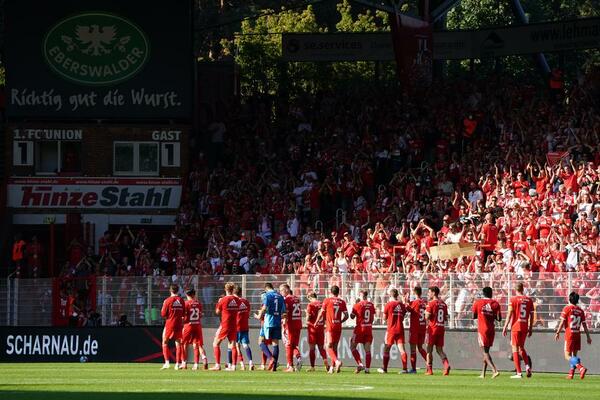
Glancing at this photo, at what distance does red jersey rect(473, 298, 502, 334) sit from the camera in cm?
2648

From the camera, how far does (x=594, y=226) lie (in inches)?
1209

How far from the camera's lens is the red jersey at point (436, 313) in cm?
2770

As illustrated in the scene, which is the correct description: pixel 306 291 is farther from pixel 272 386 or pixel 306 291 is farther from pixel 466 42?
pixel 466 42

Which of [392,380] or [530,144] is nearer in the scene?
[392,380]

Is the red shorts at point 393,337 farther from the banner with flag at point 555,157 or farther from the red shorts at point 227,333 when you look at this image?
the banner with flag at point 555,157

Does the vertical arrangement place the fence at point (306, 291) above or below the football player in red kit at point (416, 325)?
above

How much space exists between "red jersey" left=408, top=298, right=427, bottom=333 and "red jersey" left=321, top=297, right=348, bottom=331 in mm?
1454

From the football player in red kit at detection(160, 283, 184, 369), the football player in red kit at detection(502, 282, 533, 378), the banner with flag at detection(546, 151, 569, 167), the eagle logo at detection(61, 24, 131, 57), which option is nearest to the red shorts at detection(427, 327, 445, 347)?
the football player in red kit at detection(502, 282, 533, 378)

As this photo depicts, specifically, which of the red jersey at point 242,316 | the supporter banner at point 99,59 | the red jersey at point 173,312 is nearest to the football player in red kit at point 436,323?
the red jersey at point 242,316

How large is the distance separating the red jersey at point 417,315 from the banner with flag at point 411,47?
1292 centimetres

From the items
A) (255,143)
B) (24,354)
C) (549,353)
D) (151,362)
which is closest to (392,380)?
(549,353)

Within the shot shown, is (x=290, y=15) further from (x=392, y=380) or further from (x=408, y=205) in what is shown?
(x=392, y=380)

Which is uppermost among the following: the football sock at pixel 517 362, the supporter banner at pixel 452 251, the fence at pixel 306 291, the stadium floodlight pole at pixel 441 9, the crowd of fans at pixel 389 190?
the stadium floodlight pole at pixel 441 9

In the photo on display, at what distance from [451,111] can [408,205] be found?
220 inches
